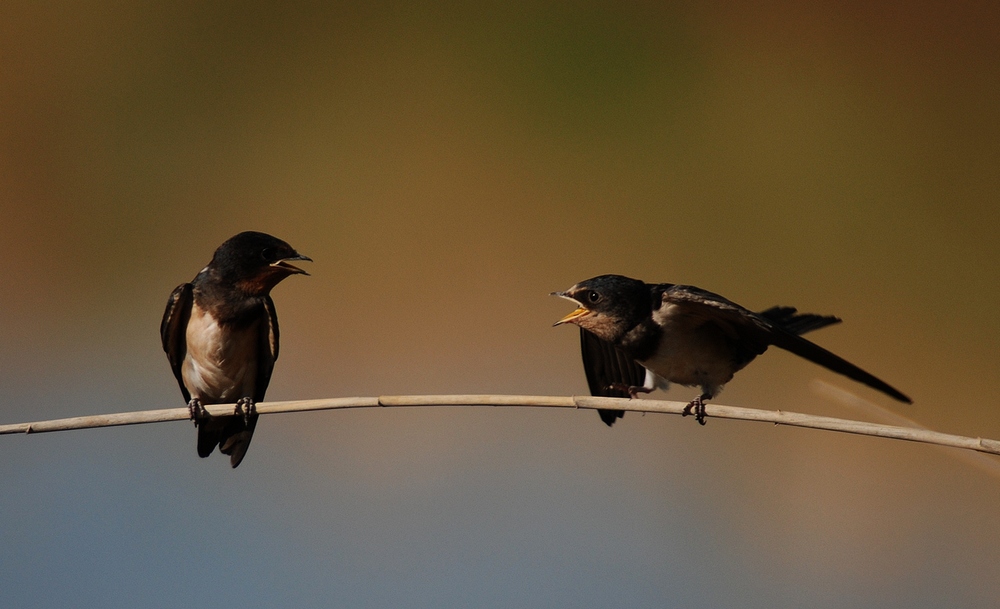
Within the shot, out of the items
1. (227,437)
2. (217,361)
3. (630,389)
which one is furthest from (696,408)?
(227,437)

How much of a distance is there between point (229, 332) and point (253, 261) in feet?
1.09

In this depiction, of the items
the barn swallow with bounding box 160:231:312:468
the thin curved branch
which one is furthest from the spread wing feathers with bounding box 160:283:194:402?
the thin curved branch

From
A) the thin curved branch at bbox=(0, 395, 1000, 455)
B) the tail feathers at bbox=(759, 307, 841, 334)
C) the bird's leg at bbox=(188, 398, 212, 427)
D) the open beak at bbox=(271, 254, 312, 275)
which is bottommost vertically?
the bird's leg at bbox=(188, 398, 212, 427)

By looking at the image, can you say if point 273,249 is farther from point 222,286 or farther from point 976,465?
point 976,465

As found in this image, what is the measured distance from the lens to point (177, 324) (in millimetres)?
3412

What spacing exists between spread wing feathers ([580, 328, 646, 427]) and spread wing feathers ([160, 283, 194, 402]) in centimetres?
146

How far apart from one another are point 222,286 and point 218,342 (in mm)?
220

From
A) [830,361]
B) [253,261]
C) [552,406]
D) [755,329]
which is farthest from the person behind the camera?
[253,261]

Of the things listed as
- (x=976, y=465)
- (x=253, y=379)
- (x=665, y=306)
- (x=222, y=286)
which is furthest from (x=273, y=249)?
(x=976, y=465)

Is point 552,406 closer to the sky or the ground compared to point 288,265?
closer to the ground

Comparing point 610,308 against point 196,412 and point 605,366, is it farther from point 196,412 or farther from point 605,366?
point 196,412

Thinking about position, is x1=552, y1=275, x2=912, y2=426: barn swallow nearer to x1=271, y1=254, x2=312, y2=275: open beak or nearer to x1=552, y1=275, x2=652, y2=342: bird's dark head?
x1=552, y1=275, x2=652, y2=342: bird's dark head

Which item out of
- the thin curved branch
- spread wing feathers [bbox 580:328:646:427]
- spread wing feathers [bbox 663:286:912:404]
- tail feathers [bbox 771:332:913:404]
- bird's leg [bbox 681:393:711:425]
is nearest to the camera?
the thin curved branch

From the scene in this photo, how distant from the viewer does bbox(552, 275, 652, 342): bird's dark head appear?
115 inches
